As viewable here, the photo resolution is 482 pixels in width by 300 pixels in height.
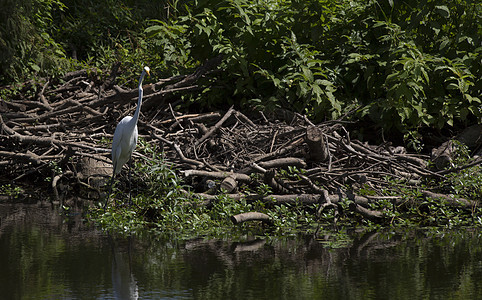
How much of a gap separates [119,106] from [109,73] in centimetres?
207

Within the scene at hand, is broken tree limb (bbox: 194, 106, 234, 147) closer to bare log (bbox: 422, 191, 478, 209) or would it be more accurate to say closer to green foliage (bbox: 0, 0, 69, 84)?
bare log (bbox: 422, 191, 478, 209)

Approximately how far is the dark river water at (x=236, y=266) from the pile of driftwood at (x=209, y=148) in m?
0.76

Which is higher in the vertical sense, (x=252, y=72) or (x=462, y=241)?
(x=252, y=72)

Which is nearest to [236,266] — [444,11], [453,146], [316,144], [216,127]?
[316,144]

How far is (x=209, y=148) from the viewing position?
8719mm

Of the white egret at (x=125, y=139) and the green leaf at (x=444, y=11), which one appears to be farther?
the green leaf at (x=444, y=11)

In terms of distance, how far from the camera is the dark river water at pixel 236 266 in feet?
13.8

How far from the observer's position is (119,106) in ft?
33.0

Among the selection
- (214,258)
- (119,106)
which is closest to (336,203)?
(214,258)

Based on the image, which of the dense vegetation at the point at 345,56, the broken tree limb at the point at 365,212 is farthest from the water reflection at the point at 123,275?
Answer: the dense vegetation at the point at 345,56

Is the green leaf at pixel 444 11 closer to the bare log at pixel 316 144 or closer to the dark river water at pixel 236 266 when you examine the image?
the bare log at pixel 316 144

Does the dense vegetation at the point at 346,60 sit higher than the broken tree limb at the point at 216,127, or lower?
higher

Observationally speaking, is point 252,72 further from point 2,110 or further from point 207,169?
point 2,110

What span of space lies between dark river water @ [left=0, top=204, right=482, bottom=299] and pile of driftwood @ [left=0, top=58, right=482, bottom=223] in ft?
2.51
